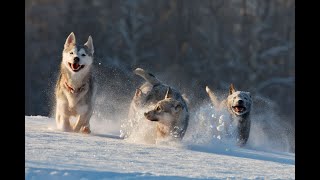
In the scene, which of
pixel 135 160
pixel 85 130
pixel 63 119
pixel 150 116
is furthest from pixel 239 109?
pixel 135 160

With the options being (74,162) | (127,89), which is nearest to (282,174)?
(74,162)

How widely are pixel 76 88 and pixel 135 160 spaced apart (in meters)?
2.40

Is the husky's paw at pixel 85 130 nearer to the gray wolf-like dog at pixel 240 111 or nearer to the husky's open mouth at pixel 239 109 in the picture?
the gray wolf-like dog at pixel 240 111

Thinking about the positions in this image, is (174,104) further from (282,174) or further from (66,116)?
(282,174)

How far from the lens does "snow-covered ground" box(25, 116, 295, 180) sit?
189 inches

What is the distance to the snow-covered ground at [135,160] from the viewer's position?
15.7 feet

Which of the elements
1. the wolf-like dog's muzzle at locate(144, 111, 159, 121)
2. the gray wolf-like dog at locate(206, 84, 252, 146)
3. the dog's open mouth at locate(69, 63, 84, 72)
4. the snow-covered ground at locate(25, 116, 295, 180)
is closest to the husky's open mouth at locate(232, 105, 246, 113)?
the gray wolf-like dog at locate(206, 84, 252, 146)

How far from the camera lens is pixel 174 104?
7336 millimetres

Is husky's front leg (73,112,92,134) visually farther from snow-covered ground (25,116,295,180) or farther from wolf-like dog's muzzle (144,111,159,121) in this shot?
wolf-like dog's muzzle (144,111,159,121)

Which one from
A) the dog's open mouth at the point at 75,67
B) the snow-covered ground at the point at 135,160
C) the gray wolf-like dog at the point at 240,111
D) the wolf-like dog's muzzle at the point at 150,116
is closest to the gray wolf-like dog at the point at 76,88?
the dog's open mouth at the point at 75,67

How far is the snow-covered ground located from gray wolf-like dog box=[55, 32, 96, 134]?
306mm

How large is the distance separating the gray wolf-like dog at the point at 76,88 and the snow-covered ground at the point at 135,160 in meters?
0.31

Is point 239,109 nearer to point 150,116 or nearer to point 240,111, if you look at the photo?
point 240,111
